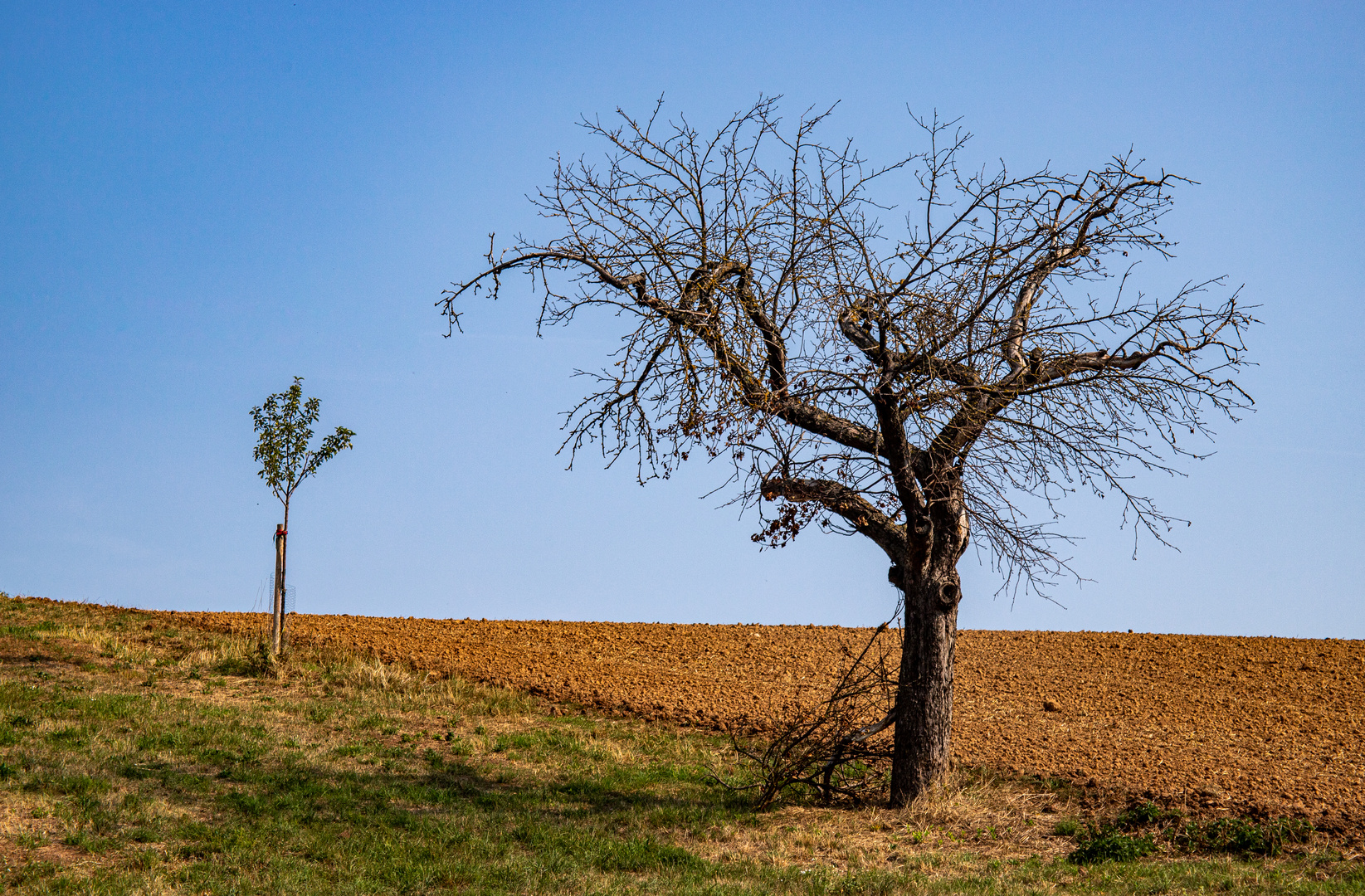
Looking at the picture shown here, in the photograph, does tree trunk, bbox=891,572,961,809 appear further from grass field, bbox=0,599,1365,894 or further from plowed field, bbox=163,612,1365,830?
plowed field, bbox=163,612,1365,830

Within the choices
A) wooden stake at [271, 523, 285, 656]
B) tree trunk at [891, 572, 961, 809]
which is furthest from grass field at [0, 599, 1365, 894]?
wooden stake at [271, 523, 285, 656]

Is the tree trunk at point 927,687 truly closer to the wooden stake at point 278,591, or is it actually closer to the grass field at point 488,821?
the grass field at point 488,821

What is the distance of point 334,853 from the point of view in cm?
807

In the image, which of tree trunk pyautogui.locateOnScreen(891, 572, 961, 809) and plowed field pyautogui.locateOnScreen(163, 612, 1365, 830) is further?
plowed field pyautogui.locateOnScreen(163, 612, 1365, 830)

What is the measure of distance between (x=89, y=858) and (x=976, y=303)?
341 inches

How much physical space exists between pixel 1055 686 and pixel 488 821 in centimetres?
800

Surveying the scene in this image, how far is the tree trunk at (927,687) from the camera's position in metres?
9.26

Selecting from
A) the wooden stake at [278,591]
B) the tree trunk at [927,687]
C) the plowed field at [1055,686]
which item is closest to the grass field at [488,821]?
the tree trunk at [927,687]

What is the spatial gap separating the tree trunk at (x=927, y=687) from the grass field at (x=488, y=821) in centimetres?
32

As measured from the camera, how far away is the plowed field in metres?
9.95

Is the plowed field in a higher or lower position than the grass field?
higher

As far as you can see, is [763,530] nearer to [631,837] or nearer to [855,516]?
[855,516]

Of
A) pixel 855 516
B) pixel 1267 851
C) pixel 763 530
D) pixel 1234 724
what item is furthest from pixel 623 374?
pixel 1234 724

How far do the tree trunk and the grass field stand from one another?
317 millimetres
